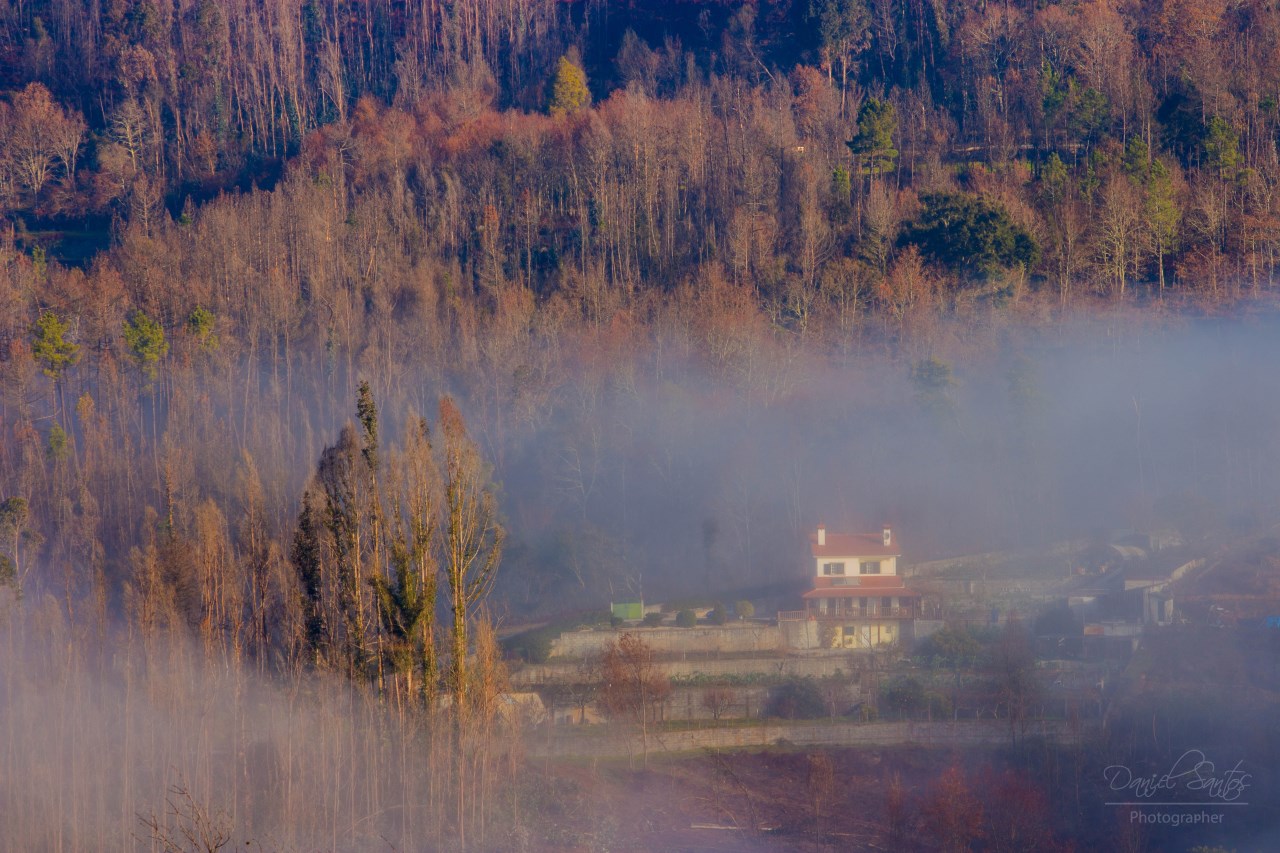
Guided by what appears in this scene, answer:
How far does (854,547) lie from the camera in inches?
1636

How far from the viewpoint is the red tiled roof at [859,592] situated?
4034 cm

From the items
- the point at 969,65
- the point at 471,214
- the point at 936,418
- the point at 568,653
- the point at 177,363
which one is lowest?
the point at 568,653

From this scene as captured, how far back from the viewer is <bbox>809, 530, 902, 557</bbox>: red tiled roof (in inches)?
1624

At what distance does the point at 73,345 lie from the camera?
53.4 m

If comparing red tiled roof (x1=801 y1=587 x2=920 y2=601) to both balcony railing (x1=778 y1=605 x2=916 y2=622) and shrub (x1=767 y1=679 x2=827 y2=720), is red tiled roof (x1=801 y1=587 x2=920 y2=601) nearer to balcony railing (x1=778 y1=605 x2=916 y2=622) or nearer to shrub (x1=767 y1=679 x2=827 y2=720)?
balcony railing (x1=778 y1=605 x2=916 y2=622)

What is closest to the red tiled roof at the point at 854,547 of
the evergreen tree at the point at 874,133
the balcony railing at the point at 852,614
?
the balcony railing at the point at 852,614

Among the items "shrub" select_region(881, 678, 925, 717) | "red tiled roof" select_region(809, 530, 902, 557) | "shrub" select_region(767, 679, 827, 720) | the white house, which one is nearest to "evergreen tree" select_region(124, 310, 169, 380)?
"red tiled roof" select_region(809, 530, 902, 557)

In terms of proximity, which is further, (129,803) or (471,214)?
(471,214)

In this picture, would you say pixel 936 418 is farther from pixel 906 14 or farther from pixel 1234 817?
pixel 906 14

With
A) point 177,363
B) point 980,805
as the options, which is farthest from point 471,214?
point 980,805

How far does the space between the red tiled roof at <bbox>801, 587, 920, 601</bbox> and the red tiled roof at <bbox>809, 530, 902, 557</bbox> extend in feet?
2.99

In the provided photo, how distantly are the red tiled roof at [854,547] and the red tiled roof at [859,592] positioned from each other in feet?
2.99

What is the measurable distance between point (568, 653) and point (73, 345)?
23.0 metres

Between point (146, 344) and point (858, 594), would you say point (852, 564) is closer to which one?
point (858, 594)
